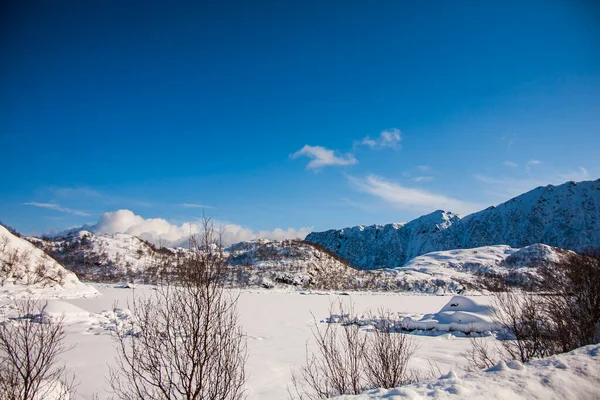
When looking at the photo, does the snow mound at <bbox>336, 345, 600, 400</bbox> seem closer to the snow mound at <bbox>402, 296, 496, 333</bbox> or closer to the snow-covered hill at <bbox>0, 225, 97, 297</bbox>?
the snow mound at <bbox>402, 296, 496, 333</bbox>

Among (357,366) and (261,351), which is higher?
(357,366)

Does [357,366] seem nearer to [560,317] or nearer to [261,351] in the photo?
[560,317]

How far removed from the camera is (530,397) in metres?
4.12

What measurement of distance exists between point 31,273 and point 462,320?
46595mm

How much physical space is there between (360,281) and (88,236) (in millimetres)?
78362

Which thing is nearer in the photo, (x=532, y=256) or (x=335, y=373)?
(x=335, y=373)

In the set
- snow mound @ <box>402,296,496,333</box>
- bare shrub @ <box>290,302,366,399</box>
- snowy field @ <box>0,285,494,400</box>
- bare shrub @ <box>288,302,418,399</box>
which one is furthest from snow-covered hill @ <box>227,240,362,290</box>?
bare shrub @ <box>288,302,418,399</box>

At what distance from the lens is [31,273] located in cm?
3756

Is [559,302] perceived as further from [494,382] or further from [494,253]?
[494,253]

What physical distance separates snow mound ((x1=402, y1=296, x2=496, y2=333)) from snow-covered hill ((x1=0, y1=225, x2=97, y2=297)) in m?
36.9

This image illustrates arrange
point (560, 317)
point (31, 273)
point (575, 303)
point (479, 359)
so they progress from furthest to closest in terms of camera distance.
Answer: point (31, 273) → point (479, 359) → point (575, 303) → point (560, 317)

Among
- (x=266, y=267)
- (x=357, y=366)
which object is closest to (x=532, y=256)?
(x=266, y=267)

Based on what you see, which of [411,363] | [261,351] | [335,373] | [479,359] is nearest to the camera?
[335,373]

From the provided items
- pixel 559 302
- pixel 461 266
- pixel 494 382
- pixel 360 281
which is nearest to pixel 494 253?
pixel 461 266
